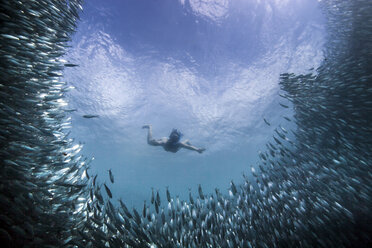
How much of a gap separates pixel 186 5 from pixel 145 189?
8323 cm

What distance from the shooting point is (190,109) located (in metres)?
21.5

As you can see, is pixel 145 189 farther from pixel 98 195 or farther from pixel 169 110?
pixel 98 195

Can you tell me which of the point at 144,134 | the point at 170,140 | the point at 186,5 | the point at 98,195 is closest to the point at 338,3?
the point at 186,5

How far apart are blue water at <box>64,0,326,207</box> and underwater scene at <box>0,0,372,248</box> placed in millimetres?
109

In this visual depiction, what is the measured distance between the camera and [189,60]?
48.9 ft

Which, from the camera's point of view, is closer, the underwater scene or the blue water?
the underwater scene

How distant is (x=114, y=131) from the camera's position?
1107 inches

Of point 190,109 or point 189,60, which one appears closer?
point 189,60

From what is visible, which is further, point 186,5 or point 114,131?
point 114,131

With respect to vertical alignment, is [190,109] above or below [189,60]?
below

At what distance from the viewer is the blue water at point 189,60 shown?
12.0 meters

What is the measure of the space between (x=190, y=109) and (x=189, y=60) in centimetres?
757

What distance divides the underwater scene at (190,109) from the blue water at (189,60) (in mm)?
109

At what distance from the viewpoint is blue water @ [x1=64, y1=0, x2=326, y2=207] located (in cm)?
1196
